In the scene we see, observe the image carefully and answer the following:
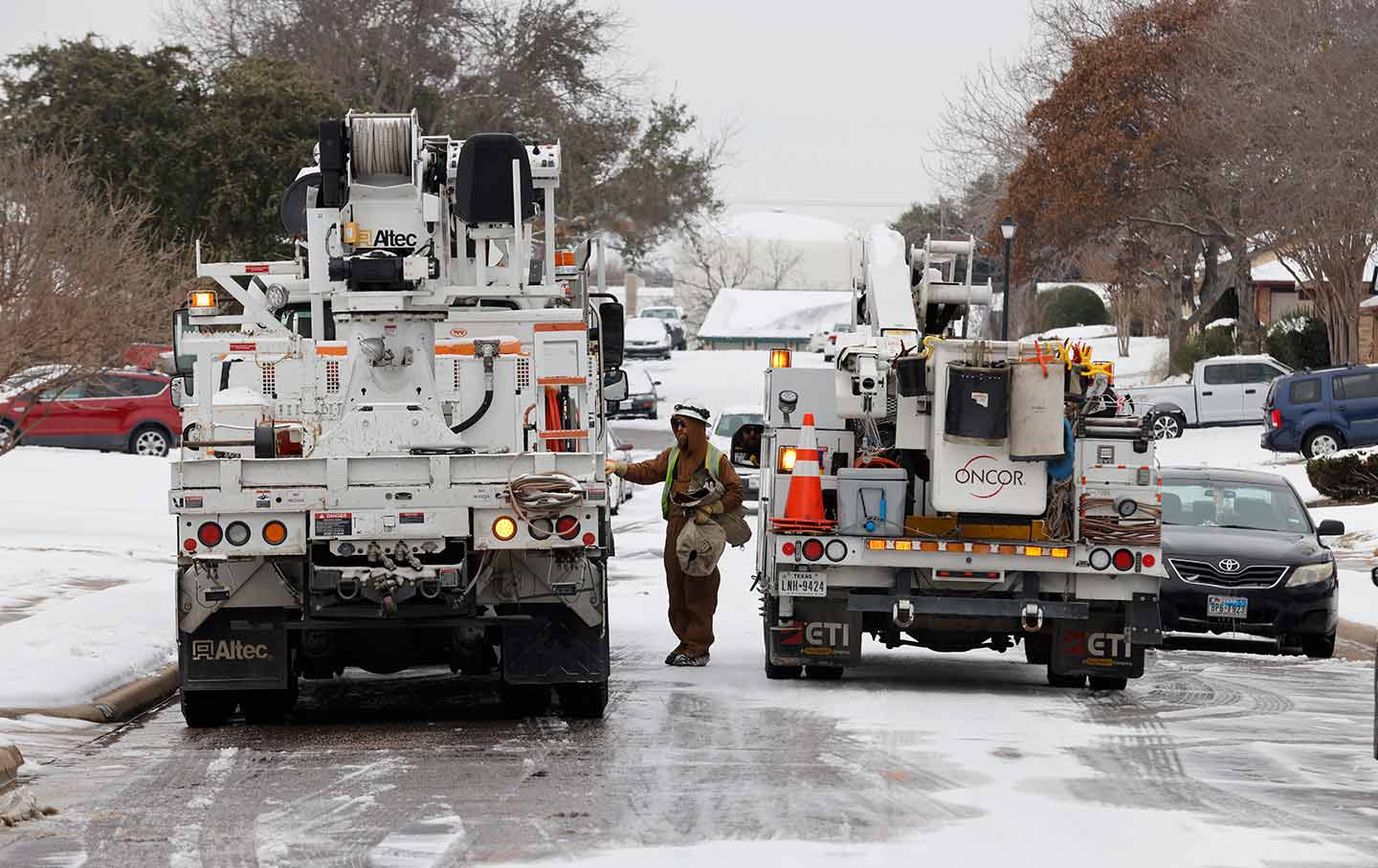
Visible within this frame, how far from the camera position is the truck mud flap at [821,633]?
43.1ft

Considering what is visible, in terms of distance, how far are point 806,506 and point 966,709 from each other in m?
1.65

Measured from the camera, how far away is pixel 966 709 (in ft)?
40.2

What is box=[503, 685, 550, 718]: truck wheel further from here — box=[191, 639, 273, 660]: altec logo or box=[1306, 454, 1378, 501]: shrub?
box=[1306, 454, 1378, 501]: shrub

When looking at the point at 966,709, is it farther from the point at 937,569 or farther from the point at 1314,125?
the point at 1314,125

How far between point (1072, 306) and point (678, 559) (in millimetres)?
72704

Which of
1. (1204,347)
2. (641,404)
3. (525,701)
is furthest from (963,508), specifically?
(641,404)

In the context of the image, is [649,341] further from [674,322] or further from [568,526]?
[568,526]

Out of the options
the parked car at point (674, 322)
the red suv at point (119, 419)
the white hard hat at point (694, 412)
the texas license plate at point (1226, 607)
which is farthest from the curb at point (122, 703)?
the parked car at point (674, 322)

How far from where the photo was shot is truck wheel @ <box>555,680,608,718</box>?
11.7 meters

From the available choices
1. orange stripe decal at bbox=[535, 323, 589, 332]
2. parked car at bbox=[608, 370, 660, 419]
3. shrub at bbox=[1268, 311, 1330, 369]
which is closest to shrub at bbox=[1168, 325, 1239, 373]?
shrub at bbox=[1268, 311, 1330, 369]

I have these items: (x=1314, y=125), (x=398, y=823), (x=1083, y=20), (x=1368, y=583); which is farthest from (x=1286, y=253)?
(x=398, y=823)

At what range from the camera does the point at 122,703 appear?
12445 mm

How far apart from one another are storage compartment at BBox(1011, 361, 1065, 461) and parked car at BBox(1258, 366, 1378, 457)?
1048 inches

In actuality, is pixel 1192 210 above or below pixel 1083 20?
below
